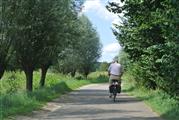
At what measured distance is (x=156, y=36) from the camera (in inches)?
729

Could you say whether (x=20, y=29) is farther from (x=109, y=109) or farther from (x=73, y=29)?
(x=73, y=29)

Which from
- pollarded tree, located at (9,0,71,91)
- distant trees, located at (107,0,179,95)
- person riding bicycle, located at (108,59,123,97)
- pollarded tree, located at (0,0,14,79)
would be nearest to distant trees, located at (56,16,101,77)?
pollarded tree, located at (9,0,71,91)

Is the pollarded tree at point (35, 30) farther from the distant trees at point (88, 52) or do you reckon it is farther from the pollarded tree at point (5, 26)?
the distant trees at point (88, 52)

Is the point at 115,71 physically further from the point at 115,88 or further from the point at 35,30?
the point at 35,30

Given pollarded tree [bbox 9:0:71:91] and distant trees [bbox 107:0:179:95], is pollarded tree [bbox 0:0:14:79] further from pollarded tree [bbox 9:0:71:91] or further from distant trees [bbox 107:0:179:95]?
distant trees [bbox 107:0:179:95]

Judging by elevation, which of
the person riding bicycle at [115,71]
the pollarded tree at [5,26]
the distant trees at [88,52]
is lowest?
the person riding bicycle at [115,71]

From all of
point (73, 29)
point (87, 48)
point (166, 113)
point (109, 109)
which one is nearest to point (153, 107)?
point (109, 109)

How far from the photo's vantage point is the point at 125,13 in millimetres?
18938

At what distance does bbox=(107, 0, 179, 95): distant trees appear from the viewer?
14.9m

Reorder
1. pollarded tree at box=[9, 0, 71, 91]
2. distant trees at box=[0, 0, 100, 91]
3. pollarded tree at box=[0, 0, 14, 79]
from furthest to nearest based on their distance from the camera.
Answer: pollarded tree at box=[9, 0, 71, 91], distant trees at box=[0, 0, 100, 91], pollarded tree at box=[0, 0, 14, 79]

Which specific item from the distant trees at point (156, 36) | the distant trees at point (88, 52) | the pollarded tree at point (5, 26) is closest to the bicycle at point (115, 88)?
the distant trees at point (156, 36)

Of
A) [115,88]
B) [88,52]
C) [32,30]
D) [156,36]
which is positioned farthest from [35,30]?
[88,52]

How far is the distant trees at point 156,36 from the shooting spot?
1494 cm

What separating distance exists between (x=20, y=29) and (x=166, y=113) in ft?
35.3
